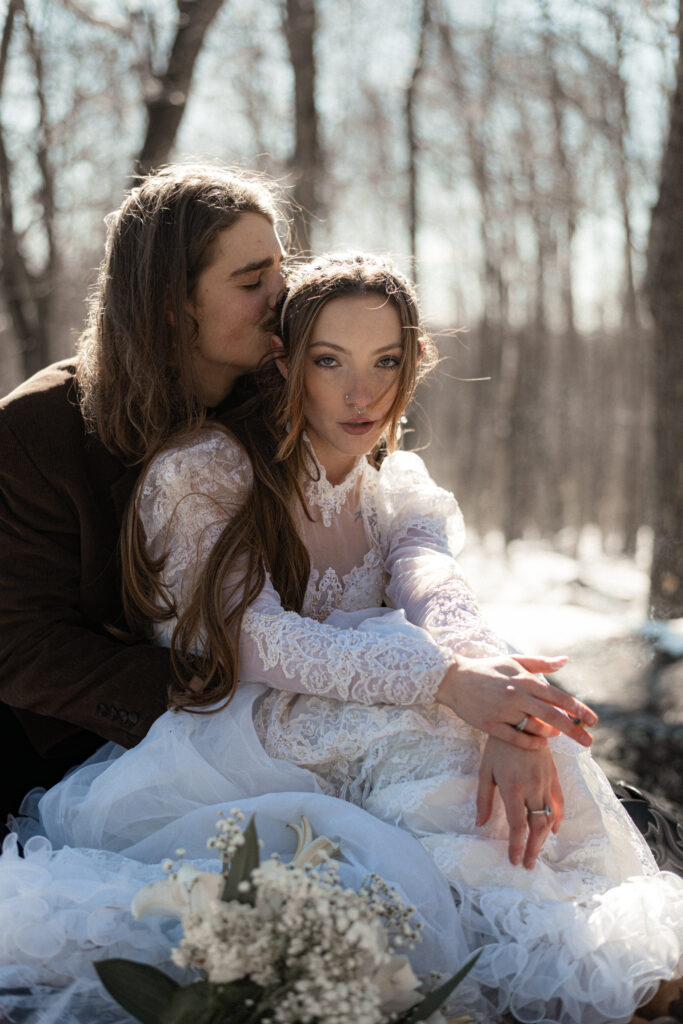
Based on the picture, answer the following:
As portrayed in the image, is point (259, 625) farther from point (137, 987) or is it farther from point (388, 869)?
point (137, 987)

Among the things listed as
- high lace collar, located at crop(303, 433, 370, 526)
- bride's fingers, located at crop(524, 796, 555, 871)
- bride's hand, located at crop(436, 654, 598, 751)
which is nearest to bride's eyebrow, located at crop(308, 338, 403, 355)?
high lace collar, located at crop(303, 433, 370, 526)

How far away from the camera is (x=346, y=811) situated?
6.52 ft

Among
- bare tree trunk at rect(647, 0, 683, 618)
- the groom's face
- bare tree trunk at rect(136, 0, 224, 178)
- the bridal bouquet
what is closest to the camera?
the bridal bouquet

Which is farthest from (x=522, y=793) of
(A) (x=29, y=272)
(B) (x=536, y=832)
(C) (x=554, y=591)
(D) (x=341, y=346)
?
(C) (x=554, y=591)

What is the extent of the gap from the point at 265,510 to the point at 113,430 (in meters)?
0.45

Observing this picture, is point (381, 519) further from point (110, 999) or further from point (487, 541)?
point (487, 541)

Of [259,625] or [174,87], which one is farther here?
[174,87]

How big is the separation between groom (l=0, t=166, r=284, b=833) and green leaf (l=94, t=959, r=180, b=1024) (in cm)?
79

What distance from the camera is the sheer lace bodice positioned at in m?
2.15

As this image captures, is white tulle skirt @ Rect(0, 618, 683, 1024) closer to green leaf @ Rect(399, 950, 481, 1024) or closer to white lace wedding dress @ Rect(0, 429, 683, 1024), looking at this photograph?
white lace wedding dress @ Rect(0, 429, 683, 1024)

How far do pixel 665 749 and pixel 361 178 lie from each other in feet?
38.5

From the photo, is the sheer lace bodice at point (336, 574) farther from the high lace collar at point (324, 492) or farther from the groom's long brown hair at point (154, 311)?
the groom's long brown hair at point (154, 311)

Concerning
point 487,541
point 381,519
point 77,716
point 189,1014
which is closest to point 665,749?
point 381,519

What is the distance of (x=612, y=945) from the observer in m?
1.81
